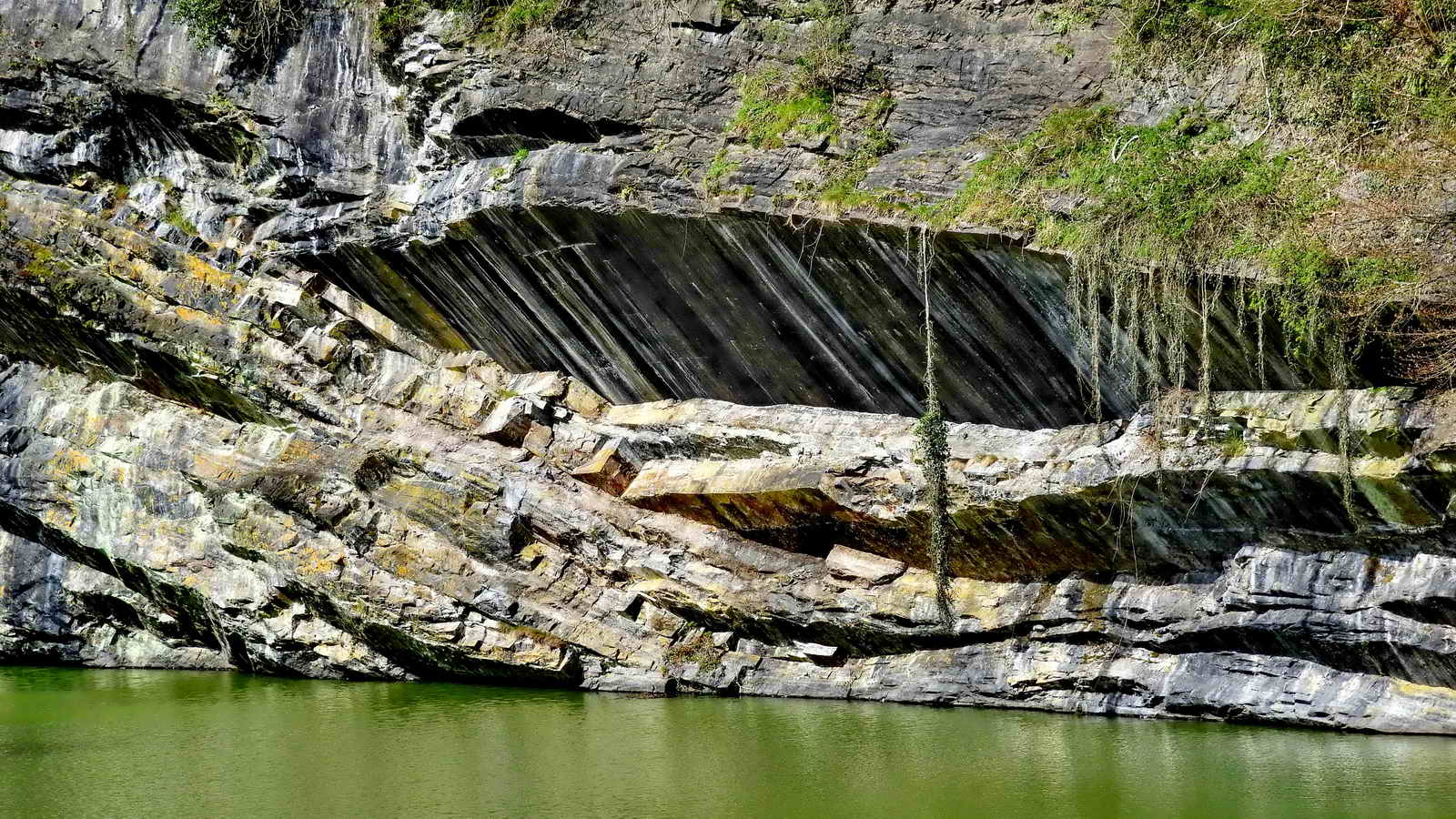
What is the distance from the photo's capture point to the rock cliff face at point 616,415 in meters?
13.4

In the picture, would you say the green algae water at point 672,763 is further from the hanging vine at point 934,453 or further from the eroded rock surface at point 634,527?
the hanging vine at point 934,453

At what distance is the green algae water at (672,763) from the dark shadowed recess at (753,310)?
12.6ft

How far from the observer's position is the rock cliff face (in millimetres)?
13375

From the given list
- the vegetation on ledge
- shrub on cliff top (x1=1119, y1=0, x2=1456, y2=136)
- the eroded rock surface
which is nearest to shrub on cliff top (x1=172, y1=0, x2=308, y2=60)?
the vegetation on ledge

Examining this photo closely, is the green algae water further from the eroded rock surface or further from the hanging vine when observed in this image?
the hanging vine

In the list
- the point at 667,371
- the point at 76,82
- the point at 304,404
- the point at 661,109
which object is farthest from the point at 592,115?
the point at 76,82

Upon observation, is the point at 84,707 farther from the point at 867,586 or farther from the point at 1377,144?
the point at 1377,144

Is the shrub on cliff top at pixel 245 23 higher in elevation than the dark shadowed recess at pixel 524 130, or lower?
higher

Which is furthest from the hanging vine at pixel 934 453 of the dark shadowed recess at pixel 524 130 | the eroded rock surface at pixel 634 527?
the dark shadowed recess at pixel 524 130

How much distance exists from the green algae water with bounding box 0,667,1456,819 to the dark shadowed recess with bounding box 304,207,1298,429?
385 centimetres

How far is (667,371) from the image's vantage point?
17.0m

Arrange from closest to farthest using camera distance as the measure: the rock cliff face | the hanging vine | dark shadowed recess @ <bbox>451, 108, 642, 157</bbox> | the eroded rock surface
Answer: the eroded rock surface < the rock cliff face < the hanging vine < dark shadowed recess @ <bbox>451, 108, 642, 157</bbox>

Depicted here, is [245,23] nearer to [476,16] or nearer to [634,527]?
[476,16]

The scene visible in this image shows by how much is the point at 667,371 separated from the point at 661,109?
3.56 metres
